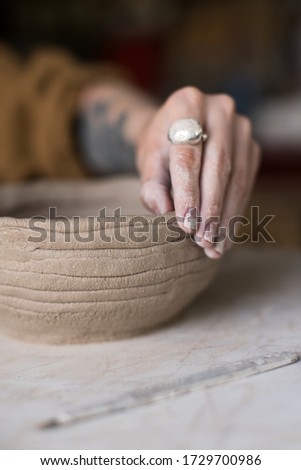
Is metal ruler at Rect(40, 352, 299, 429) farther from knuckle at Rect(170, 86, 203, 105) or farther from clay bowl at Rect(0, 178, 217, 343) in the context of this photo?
knuckle at Rect(170, 86, 203, 105)

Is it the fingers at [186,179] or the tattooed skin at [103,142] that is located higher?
the tattooed skin at [103,142]

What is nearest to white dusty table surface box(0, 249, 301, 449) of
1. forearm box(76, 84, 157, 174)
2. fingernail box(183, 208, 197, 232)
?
fingernail box(183, 208, 197, 232)

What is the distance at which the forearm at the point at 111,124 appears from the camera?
1.05 m

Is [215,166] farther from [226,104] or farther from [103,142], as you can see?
[103,142]

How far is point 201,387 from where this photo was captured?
Answer: 1.69 ft

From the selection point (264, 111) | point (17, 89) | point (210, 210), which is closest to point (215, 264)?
point (210, 210)

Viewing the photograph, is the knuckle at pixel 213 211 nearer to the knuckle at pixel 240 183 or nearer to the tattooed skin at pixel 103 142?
the knuckle at pixel 240 183

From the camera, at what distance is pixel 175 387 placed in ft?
1.66

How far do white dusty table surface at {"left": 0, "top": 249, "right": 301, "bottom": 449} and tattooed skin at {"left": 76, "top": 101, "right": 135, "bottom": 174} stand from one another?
1.29 ft

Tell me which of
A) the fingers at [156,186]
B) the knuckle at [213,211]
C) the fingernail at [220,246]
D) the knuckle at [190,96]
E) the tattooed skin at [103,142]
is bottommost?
the fingernail at [220,246]

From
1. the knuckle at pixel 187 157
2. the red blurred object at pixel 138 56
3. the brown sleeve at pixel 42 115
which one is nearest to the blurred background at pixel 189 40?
the red blurred object at pixel 138 56

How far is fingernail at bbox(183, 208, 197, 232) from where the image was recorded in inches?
23.0

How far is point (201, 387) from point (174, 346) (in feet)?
0.31
